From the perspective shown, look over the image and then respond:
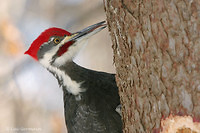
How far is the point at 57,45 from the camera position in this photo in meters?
3.01

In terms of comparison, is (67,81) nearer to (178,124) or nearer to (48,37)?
(48,37)

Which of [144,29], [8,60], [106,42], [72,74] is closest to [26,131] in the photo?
[8,60]

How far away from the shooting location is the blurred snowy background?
5.46 metres

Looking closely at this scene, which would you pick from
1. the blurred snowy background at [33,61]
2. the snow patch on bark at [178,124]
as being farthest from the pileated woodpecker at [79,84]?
A: the blurred snowy background at [33,61]

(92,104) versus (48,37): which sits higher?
(48,37)

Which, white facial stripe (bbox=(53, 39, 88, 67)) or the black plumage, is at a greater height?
white facial stripe (bbox=(53, 39, 88, 67))

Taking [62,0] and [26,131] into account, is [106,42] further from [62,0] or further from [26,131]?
[26,131]

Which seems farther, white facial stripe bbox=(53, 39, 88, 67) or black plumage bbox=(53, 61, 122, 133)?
white facial stripe bbox=(53, 39, 88, 67)

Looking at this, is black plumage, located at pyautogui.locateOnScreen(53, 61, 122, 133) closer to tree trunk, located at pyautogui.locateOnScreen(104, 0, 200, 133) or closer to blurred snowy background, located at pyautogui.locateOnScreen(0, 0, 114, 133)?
tree trunk, located at pyautogui.locateOnScreen(104, 0, 200, 133)

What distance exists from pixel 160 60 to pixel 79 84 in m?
1.38

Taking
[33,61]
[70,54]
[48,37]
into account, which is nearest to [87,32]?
[70,54]

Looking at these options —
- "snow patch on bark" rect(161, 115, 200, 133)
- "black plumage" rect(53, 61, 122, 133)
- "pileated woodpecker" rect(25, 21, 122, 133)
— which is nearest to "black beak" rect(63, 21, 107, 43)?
"pileated woodpecker" rect(25, 21, 122, 133)

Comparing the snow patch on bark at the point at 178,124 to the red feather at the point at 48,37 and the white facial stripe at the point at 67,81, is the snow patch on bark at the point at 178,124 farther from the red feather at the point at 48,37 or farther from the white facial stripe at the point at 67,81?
the red feather at the point at 48,37

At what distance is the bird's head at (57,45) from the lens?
9.70 feet
